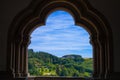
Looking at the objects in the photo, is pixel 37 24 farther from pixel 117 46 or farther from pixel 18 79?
pixel 117 46

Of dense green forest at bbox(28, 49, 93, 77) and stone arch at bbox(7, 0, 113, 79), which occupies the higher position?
stone arch at bbox(7, 0, 113, 79)

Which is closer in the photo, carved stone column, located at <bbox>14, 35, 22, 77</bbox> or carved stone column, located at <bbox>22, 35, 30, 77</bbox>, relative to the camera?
carved stone column, located at <bbox>14, 35, 22, 77</bbox>

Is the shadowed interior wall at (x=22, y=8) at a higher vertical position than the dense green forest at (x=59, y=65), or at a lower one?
higher

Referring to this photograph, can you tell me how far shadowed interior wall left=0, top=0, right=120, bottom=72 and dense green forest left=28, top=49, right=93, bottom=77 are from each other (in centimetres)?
57

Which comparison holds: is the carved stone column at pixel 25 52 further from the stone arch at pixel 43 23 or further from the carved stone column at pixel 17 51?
the carved stone column at pixel 17 51

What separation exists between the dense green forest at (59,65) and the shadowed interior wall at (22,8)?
569mm

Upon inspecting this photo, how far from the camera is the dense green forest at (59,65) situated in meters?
3.81

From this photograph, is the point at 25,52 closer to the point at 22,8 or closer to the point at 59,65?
the point at 59,65

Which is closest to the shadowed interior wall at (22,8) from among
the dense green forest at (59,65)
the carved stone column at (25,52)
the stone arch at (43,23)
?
the stone arch at (43,23)

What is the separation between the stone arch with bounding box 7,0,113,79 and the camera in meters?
3.43

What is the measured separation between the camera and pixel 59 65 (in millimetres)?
3844

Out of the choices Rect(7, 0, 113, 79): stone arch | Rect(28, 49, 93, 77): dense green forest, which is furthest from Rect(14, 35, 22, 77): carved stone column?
Rect(28, 49, 93, 77): dense green forest

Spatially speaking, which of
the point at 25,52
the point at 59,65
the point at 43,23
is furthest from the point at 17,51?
the point at 59,65

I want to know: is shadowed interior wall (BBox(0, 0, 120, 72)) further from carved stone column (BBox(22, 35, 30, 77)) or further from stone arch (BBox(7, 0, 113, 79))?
carved stone column (BBox(22, 35, 30, 77))
